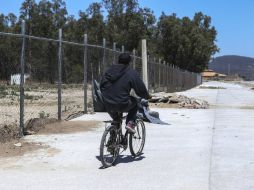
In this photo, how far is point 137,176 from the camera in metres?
7.75

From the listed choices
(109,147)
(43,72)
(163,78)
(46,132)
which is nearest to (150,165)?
(109,147)

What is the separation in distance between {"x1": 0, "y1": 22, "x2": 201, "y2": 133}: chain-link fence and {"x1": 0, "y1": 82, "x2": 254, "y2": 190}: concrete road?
148 centimetres

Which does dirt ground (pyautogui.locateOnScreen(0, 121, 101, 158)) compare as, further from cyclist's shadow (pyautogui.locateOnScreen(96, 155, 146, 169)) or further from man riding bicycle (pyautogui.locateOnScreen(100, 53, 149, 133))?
man riding bicycle (pyautogui.locateOnScreen(100, 53, 149, 133))

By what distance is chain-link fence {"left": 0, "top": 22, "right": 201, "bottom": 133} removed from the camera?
11.5 meters

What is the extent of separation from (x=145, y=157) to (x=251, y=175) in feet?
6.48

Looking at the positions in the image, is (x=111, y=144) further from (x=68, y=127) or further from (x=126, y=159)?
(x=68, y=127)

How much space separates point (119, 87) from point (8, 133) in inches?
153

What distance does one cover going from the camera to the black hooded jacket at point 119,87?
834cm

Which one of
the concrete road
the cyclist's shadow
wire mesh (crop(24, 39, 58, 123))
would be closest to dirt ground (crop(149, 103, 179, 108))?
wire mesh (crop(24, 39, 58, 123))

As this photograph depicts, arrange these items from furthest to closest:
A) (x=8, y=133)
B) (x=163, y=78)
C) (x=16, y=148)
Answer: (x=163, y=78) → (x=8, y=133) → (x=16, y=148)

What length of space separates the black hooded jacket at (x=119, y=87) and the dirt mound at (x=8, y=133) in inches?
119

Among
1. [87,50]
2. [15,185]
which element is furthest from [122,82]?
[87,50]

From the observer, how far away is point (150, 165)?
855 centimetres

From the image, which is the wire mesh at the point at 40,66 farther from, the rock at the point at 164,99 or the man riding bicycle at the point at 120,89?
the rock at the point at 164,99
